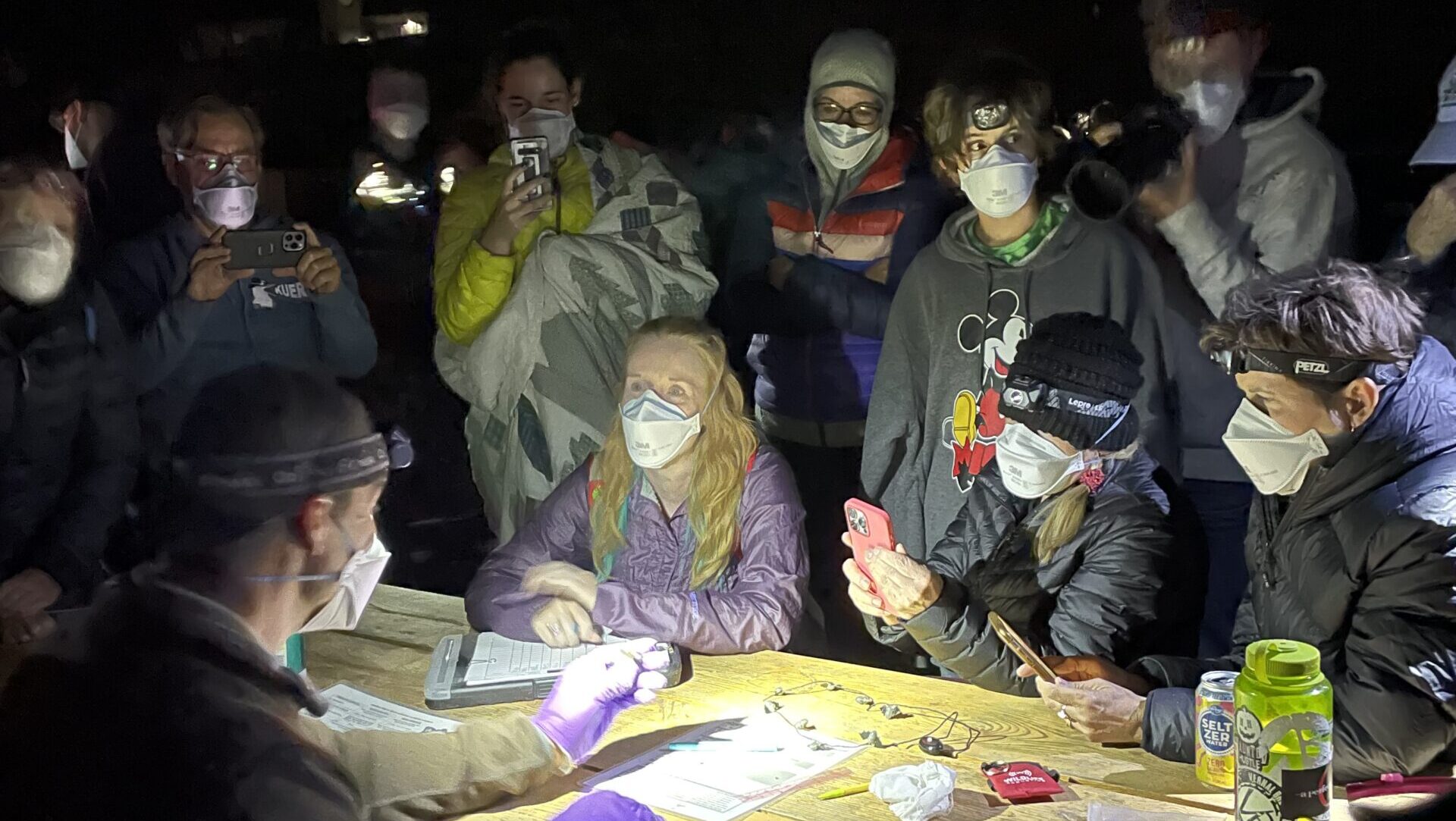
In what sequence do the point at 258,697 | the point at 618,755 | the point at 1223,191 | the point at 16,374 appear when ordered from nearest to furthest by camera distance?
the point at 258,697
the point at 1223,191
the point at 618,755
the point at 16,374

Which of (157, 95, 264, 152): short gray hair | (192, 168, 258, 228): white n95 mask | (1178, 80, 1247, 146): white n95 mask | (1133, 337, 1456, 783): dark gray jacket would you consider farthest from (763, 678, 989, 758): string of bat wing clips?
(157, 95, 264, 152): short gray hair

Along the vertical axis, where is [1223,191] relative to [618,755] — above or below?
Answer: above

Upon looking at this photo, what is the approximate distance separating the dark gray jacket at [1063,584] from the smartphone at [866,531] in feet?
0.31

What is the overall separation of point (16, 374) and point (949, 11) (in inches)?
77.1

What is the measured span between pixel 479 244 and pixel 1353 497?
1723 millimetres

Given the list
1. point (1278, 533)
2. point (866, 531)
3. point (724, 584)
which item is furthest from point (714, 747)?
point (1278, 533)

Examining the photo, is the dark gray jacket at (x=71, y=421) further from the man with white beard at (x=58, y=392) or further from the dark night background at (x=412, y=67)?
the dark night background at (x=412, y=67)

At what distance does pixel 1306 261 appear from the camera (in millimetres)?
2162

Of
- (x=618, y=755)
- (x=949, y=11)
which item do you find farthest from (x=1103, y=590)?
(x=949, y=11)

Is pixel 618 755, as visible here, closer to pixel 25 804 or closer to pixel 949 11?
pixel 25 804

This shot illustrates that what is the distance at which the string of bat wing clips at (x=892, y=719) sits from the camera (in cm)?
229

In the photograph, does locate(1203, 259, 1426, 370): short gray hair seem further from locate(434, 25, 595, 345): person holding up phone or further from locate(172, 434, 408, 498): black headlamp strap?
locate(172, 434, 408, 498): black headlamp strap

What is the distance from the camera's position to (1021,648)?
238 cm

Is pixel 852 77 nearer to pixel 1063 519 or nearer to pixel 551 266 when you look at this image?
pixel 551 266
